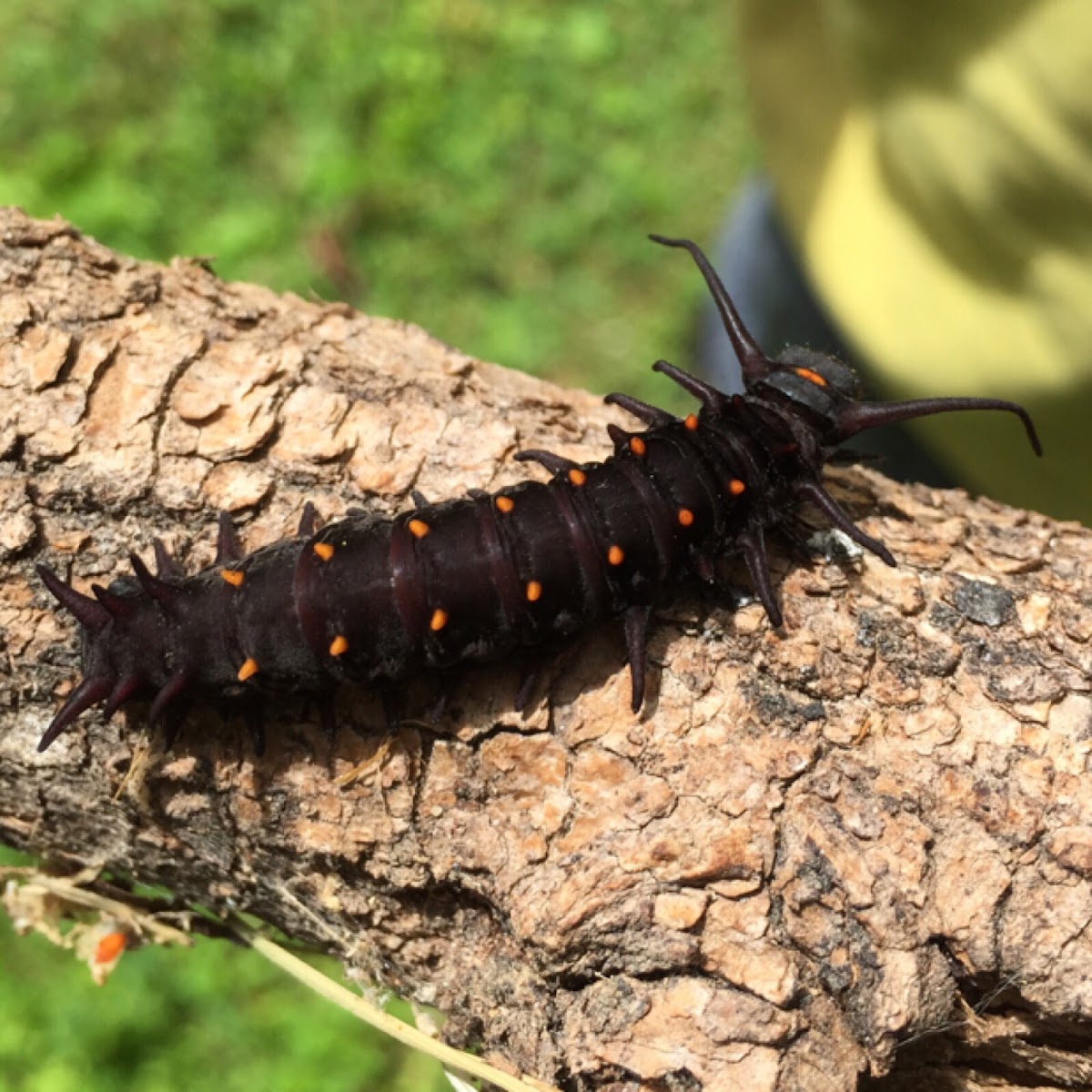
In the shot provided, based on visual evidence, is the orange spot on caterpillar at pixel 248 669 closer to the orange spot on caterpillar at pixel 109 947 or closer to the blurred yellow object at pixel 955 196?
the orange spot on caterpillar at pixel 109 947

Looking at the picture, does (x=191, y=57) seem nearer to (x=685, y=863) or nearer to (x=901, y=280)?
(x=901, y=280)

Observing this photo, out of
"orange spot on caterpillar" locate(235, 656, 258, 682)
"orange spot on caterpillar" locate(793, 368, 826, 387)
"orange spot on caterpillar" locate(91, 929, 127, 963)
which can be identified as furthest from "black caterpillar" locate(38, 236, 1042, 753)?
"orange spot on caterpillar" locate(91, 929, 127, 963)

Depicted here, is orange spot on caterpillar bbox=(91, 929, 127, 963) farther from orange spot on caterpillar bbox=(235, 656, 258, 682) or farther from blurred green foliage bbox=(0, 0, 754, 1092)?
blurred green foliage bbox=(0, 0, 754, 1092)

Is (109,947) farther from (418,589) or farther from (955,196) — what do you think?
(955,196)

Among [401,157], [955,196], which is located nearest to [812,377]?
[955,196]

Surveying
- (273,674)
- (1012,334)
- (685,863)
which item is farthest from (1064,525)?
(273,674)

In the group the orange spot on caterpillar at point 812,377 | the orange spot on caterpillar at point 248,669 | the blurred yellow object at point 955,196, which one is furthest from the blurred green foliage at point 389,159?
the orange spot on caterpillar at point 248,669

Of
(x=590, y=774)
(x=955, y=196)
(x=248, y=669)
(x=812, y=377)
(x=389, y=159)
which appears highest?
(x=389, y=159)
